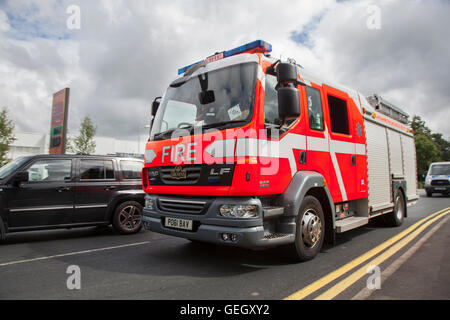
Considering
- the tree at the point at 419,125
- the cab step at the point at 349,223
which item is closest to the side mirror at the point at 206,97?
the cab step at the point at 349,223

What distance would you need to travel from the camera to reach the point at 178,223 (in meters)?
4.08

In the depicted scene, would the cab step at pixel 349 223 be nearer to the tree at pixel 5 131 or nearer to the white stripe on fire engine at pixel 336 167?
the white stripe on fire engine at pixel 336 167

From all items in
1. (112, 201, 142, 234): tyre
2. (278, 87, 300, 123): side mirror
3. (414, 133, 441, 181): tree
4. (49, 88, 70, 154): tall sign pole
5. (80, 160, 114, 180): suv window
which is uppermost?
(414, 133, 441, 181): tree

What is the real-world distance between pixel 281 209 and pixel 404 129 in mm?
6555

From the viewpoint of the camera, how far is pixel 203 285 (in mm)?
3355

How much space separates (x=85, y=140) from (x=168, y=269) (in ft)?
86.1

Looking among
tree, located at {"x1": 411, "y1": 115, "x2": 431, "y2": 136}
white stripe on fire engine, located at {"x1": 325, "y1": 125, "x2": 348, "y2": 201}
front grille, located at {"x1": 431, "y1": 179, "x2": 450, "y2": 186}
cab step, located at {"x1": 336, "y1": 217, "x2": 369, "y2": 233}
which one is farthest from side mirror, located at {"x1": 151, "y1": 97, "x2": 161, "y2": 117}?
→ tree, located at {"x1": 411, "y1": 115, "x2": 431, "y2": 136}

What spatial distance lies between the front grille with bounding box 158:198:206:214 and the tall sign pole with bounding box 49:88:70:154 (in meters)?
12.2

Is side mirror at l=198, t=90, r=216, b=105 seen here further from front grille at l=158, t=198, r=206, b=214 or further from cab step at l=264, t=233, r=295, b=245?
cab step at l=264, t=233, r=295, b=245

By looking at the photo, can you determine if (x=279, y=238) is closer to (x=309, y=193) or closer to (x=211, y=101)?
(x=309, y=193)

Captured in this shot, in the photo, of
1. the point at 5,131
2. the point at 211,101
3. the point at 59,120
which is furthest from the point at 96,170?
the point at 5,131

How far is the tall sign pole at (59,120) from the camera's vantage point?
14797 mm

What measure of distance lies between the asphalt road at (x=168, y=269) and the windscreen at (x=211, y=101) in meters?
1.85

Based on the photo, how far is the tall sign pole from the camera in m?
14.8
